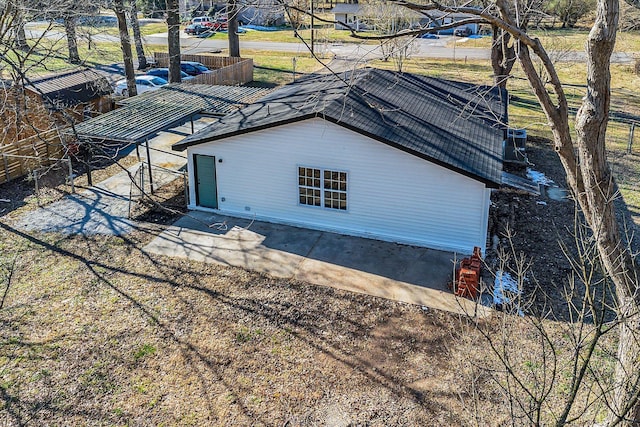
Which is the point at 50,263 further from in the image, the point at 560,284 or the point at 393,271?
the point at 560,284

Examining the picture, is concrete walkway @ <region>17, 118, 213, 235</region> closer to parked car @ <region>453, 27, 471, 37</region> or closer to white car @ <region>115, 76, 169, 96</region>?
white car @ <region>115, 76, 169, 96</region>

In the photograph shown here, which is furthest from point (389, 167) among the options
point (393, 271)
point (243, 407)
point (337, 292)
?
point (243, 407)

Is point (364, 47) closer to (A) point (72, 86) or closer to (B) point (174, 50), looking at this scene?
(B) point (174, 50)

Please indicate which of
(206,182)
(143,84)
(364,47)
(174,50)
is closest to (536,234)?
(206,182)

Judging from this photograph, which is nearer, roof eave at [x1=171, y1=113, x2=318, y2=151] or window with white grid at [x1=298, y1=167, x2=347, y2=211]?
roof eave at [x1=171, y1=113, x2=318, y2=151]

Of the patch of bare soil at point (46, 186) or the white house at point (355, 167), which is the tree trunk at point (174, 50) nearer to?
the patch of bare soil at point (46, 186)

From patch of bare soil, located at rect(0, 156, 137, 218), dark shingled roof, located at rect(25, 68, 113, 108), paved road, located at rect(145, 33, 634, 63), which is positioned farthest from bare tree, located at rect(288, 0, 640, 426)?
paved road, located at rect(145, 33, 634, 63)
